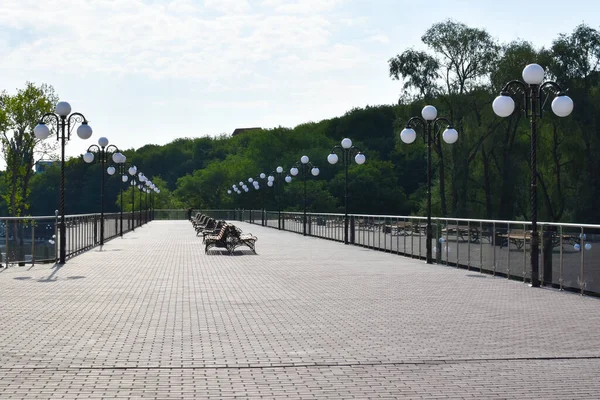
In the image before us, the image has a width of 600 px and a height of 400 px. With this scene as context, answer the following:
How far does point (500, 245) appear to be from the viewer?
58.7 feet

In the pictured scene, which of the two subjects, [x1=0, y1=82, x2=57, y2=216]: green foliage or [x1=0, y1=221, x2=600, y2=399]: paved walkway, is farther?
[x1=0, y1=82, x2=57, y2=216]: green foliage

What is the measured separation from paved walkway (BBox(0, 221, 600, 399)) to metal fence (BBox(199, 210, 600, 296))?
0.55 m

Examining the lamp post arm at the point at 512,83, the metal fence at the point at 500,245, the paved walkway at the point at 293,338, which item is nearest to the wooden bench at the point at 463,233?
the metal fence at the point at 500,245

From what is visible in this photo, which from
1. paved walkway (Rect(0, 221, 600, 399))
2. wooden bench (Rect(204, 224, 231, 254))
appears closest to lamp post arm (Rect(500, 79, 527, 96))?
paved walkway (Rect(0, 221, 600, 399))

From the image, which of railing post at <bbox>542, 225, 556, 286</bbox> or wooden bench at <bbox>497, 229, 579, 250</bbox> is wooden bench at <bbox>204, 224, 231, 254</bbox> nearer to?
wooden bench at <bbox>497, 229, 579, 250</bbox>

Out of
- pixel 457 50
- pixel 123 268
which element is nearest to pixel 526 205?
pixel 457 50

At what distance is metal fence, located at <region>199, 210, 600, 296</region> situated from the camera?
14.1 meters

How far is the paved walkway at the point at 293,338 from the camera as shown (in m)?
7.08

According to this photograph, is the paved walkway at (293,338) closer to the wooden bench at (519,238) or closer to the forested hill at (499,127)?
the wooden bench at (519,238)

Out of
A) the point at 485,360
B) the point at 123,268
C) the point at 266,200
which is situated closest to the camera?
the point at 485,360

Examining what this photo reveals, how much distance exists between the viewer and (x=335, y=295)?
551 inches

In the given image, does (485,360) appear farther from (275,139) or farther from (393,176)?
(275,139)

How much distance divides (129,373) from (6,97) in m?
64.0

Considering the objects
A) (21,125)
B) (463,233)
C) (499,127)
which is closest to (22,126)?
(21,125)
